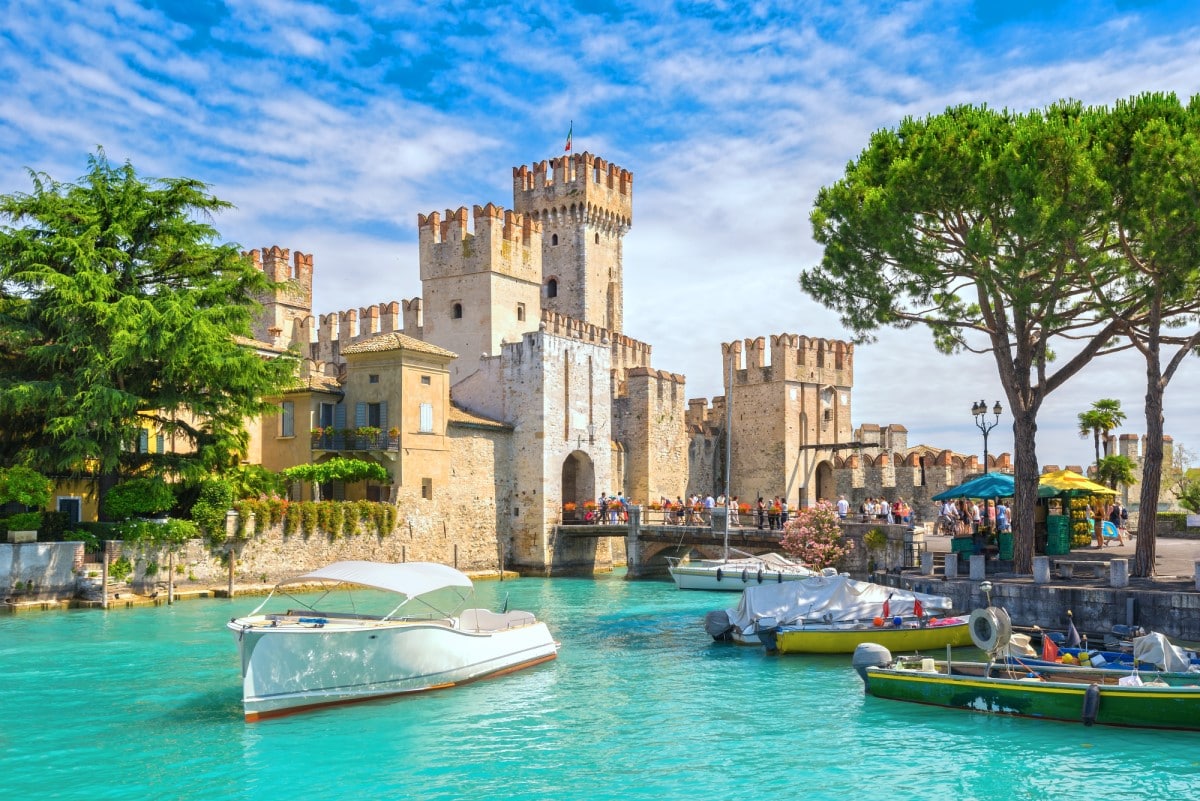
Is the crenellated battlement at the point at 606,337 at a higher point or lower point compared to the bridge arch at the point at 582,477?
higher

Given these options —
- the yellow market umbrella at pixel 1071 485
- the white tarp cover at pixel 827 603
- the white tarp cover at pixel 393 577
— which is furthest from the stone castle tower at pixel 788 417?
the white tarp cover at pixel 393 577

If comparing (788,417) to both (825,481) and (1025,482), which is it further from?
(1025,482)

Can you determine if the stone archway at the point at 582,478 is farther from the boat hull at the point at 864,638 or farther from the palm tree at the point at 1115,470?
the boat hull at the point at 864,638

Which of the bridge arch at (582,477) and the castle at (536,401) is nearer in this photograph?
the castle at (536,401)

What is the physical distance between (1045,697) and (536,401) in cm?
2559

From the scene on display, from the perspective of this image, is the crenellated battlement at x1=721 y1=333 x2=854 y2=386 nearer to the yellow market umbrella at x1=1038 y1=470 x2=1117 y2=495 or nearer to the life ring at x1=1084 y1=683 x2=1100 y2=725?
the yellow market umbrella at x1=1038 y1=470 x2=1117 y2=495

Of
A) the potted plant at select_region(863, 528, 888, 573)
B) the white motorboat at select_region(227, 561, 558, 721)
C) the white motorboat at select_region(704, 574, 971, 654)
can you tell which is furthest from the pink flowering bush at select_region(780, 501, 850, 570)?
the white motorboat at select_region(227, 561, 558, 721)

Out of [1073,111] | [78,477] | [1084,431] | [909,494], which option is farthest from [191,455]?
[1084,431]

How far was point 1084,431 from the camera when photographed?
1863 inches

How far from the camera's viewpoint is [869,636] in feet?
62.5

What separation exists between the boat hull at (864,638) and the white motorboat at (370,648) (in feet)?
14.1

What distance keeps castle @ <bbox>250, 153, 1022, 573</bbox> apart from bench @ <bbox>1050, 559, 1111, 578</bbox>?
14.7 metres

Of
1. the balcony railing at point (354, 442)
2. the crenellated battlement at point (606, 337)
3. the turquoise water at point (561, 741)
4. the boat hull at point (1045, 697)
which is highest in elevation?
the crenellated battlement at point (606, 337)

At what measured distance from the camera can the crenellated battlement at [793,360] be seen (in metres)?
46.1
